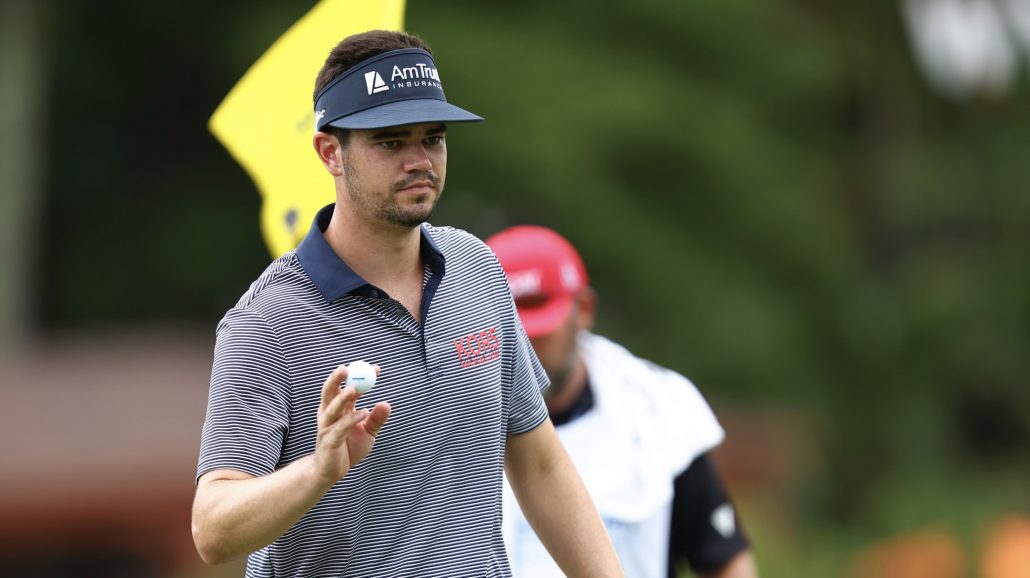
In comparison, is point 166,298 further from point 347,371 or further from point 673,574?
point 347,371

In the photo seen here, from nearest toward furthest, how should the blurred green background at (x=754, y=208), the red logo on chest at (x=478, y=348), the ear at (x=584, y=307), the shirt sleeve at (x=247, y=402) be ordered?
the shirt sleeve at (x=247, y=402), the red logo on chest at (x=478, y=348), the ear at (x=584, y=307), the blurred green background at (x=754, y=208)

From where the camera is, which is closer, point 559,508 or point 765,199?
point 559,508

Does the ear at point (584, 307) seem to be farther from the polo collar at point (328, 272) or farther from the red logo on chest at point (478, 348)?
the polo collar at point (328, 272)

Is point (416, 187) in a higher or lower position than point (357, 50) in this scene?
lower

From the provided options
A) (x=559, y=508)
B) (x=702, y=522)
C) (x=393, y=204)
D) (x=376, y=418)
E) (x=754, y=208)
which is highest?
(x=754, y=208)

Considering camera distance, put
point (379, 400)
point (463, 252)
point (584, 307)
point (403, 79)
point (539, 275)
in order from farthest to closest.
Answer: point (584, 307) → point (539, 275) → point (463, 252) → point (403, 79) → point (379, 400)

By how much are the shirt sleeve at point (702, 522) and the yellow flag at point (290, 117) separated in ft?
4.80

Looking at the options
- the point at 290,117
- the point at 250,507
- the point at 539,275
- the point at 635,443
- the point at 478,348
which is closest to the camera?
the point at 250,507

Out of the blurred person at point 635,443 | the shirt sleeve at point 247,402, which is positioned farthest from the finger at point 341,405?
the blurred person at point 635,443

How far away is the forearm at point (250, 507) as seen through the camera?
129 inches

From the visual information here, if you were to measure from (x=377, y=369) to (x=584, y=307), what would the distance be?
2.32 meters

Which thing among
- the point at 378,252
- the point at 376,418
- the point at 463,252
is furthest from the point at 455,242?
the point at 376,418

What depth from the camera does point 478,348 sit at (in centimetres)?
379

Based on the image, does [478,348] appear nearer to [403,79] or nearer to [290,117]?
[403,79]
